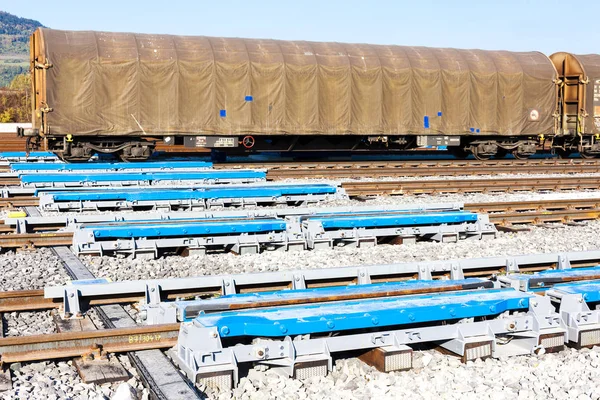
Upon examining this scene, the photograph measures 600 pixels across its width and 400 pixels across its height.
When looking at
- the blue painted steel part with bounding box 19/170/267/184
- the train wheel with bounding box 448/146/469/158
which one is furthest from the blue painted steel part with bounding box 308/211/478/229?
the train wheel with bounding box 448/146/469/158

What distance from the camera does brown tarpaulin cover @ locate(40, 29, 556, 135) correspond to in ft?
66.5

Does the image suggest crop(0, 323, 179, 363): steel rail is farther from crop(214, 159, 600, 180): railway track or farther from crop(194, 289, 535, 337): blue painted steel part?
crop(214, 159, 600, 180): railway track

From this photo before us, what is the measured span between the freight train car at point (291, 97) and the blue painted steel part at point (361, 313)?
1573cm

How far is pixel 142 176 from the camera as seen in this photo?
1677cm

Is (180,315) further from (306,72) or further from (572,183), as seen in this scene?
(306,72)

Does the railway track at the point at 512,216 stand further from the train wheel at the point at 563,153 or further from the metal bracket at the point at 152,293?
the train wheel at the point at 563,153

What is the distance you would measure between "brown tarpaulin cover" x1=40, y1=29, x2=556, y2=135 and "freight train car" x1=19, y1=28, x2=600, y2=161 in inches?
1.2

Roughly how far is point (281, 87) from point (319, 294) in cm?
1599

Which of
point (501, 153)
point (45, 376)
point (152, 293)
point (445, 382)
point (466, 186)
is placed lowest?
point (445, 382)

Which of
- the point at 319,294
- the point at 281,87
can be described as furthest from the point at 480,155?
the point at 319,294

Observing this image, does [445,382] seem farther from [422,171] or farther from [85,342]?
[422,171]

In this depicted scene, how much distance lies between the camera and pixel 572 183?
18.1 meters

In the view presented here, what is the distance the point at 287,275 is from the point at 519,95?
19.1m

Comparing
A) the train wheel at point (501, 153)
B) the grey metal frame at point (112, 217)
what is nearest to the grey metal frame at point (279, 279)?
the grey metal frame at point (112, 217)
